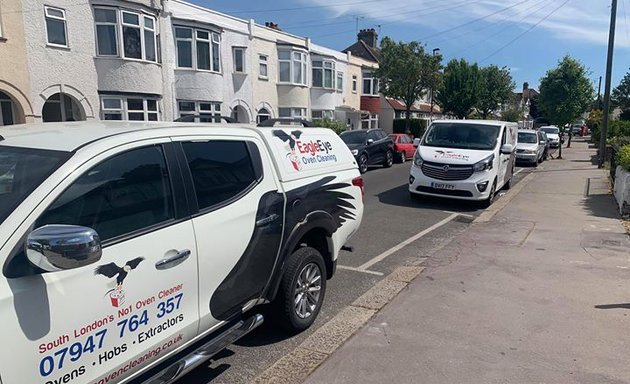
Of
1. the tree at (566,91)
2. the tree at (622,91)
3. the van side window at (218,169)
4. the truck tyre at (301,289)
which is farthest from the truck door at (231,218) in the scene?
the tree at (622,91)

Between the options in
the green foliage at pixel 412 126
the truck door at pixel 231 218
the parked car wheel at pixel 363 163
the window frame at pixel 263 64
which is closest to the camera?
the truck door at pixel 231 218

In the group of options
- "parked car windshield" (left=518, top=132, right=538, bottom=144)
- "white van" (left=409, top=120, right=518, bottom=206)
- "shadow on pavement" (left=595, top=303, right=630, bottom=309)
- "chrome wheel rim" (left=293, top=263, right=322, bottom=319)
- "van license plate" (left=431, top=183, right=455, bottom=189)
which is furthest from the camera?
"parked car windshield" (left=518, top=132, right=538, bottom=144)

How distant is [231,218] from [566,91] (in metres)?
28.3

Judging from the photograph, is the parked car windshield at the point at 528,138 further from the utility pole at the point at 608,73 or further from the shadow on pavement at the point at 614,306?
the shadow on pavement at the point at 614,306

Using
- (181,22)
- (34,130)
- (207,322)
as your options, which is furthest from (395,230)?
(181,22)

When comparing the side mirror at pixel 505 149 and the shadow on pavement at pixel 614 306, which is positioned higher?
the side mirror at pixel 505 149

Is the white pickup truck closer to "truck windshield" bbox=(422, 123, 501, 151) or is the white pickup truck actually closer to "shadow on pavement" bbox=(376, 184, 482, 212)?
"shadow on pavement" bbox=(376, 184, 482, 212)

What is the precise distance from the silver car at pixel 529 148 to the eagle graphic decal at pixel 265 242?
17973mm

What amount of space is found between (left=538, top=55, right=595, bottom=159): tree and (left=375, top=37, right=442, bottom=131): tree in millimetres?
8713

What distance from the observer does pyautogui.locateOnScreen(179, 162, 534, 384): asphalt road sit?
3480 mm

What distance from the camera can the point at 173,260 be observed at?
2.62 meters

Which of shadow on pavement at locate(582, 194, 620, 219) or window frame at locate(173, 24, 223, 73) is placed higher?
window frame at locate(173, 24, 223, 73)

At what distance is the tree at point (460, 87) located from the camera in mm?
45156

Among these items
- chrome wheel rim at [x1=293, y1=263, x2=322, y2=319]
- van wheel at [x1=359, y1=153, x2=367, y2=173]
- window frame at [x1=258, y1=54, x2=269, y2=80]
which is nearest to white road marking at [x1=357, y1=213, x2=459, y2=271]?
chrome wheel rim at [x1=293, y1=263, x2=322, y2=319]
